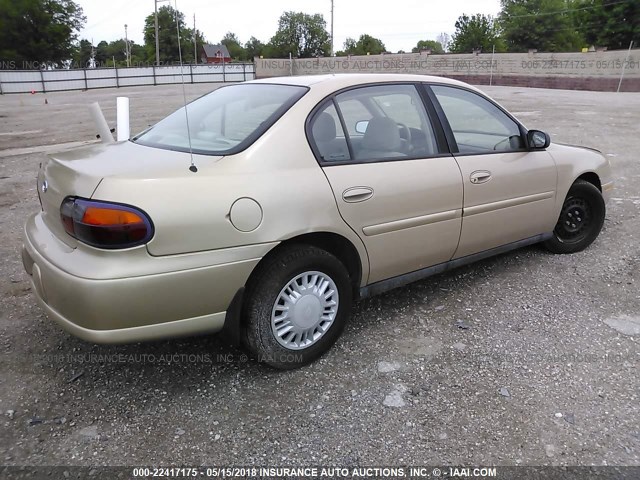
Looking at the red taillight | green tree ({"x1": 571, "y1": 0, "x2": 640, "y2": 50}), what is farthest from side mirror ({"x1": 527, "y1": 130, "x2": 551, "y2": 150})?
green tree ({"x1": 571, "y1": 0, "x2": 640, "y2": 50})

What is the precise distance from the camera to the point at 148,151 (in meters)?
2.90

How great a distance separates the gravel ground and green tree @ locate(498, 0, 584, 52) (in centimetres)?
7967

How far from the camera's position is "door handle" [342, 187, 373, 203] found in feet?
9.49

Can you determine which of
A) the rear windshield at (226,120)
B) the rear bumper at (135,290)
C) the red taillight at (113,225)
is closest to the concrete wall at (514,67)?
the rear windshield at (226,120)

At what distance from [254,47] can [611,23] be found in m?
69.5

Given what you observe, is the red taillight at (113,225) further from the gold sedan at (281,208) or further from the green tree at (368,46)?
the green tree at (368,46)

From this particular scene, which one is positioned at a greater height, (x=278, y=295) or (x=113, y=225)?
(x=113, y=225)

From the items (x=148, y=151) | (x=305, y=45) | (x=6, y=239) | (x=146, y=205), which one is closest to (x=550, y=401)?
(x=146, y=205)

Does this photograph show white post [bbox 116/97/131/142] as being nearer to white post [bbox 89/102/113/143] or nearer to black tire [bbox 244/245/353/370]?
white post [bbox 89/102/113/143]

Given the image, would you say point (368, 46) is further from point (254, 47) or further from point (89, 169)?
point (89, 169)

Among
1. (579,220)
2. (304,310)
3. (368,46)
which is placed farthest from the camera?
(368,46)

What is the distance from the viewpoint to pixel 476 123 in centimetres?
383

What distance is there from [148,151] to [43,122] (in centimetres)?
1400

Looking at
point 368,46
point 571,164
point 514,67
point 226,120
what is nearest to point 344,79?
point 226,120
